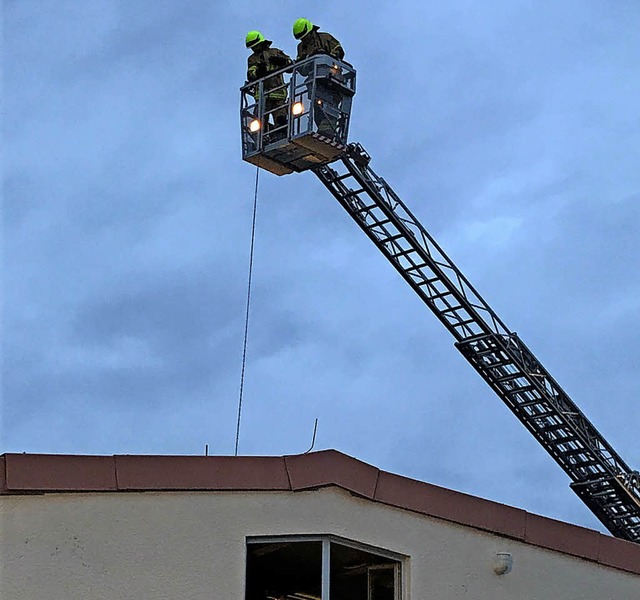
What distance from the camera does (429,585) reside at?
11.7 m

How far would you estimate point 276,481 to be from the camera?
10.9m

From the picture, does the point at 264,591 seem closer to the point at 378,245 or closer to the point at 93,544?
the point at 93,544

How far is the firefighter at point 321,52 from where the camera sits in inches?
712

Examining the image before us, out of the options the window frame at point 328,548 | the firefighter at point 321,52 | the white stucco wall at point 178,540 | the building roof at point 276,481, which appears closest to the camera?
the white stucco wall at point 178,540

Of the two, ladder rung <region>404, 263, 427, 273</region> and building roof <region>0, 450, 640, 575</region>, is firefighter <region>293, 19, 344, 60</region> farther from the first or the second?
building roof <region>0, 450, 640, 575</region>

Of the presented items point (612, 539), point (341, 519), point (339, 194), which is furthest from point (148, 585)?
point (339, 194)

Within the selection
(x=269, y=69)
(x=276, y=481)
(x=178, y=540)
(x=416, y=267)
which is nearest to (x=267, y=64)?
(x=269, y=69)

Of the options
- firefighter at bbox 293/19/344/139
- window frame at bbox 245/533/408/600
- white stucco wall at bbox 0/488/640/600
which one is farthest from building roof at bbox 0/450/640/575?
firefighter at bbox 293/19/344/139

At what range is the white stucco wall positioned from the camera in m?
10.1

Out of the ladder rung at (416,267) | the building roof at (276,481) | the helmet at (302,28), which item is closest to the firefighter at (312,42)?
the helmet at (302,28)

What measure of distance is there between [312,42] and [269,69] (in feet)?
2.81

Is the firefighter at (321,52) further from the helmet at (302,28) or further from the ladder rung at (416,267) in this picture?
the ladder rung at (416,267)

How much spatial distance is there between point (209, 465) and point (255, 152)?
29.3 feet

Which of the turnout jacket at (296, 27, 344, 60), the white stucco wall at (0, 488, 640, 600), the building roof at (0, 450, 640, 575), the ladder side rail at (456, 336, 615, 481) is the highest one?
the turnout jacket at (296, 27, 344, 60)
